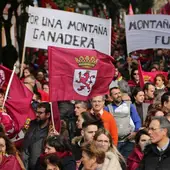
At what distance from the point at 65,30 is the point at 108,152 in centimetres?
899

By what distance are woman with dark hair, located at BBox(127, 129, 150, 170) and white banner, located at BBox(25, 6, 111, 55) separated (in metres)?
7.47

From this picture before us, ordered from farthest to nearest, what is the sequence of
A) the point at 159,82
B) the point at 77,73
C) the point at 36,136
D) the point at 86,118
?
the point at 159,82
the point at 77,73
the point at 36,136
the point at 86,118

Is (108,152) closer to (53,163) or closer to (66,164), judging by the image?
(66,164)

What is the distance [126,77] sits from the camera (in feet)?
65.2

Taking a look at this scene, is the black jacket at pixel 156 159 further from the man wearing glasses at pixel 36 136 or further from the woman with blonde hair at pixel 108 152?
the man wearing glasses at pixel 36 136

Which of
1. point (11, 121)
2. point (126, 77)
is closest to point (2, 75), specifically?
point (11, 121)

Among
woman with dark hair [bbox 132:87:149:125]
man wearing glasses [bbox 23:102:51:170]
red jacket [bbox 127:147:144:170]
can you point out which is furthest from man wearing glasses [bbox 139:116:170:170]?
woman with dark hair [bbox 132:87:149:125]

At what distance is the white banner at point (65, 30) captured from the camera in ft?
59.5

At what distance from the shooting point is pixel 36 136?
11.8m

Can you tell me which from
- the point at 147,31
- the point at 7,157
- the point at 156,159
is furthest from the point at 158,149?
the point at 147,31

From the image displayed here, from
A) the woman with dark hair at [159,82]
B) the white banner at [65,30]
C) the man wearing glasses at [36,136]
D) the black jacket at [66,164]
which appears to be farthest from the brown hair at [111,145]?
the white banner at [65,30]

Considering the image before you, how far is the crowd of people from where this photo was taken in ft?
30.9

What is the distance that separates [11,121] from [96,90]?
143cm

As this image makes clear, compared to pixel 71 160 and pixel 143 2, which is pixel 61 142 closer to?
pixel 71 160
